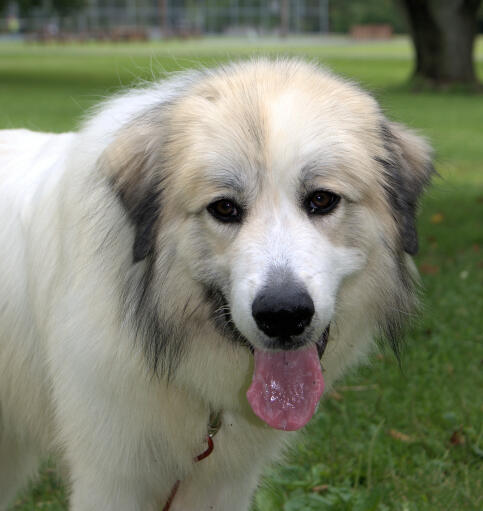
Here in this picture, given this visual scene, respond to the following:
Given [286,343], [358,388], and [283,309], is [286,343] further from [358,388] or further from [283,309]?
[358,388]

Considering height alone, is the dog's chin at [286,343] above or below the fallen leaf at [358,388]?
above

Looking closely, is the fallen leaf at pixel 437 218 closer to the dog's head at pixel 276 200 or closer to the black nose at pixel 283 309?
the dog's head at pixel 276 200

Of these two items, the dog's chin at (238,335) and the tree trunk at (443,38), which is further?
the tree trunk at (443,38)

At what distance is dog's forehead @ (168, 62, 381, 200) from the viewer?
2.57 meters

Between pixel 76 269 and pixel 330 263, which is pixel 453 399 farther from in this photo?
pixel 76 269

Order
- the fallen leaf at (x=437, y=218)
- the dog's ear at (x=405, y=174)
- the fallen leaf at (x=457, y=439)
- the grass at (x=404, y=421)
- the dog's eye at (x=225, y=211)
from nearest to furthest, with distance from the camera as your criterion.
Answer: the dog's eye at (x=225, y=211) → the dog's ear at (x=405, y=174) → the grass at (x=404, y=421) → the fallen leaf at (x=457, y=439) → the fallen leaf at (x=437, y=218)

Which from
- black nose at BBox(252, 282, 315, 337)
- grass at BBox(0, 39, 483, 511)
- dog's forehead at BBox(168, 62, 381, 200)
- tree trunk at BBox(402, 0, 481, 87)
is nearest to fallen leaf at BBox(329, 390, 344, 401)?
grass at BBox(0, 39, 483, 511)

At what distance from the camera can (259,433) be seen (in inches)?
117

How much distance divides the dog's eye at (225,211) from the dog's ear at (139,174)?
236 mm

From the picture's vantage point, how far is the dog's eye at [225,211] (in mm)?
2613

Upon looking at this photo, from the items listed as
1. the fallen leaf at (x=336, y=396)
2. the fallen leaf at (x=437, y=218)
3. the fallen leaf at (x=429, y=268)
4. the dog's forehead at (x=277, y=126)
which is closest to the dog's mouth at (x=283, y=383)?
the dog's forehead at (x=277, y=126)

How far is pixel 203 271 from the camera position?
2.66 meters

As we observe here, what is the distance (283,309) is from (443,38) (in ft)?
66.5

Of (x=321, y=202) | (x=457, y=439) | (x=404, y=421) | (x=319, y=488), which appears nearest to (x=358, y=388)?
(x=404, y=421)
